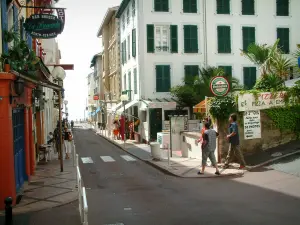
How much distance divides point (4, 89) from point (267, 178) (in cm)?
753

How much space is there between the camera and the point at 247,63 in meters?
30.5

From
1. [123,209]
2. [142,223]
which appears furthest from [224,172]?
[142,223]

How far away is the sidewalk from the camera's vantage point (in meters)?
9.33

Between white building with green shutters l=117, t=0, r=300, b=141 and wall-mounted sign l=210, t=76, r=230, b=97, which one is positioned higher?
white building with green shutters l=117, t=0, r=300, b=141

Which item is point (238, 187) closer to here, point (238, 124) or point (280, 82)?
point (238, 124)

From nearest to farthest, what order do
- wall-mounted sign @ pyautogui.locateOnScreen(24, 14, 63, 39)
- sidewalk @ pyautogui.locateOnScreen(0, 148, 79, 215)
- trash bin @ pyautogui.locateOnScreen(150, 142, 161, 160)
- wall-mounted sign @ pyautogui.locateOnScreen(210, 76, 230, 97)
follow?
sidewalk @ pyautogui.locateOnScreen(0, 148, 79, 215) < wall-mounted sign @ pyautogui.locateOnScreen(24, 14, 63, 39) < wall-mounted sign @ pyautogui.locateOnScreen(210, 76, 230, 97) < trash bin @ pyautogui.locateOnScreen(150, 142, 161, 160)

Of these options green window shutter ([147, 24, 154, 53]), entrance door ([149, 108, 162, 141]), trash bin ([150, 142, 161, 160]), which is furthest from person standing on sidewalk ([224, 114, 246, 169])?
green window shutter ([147, 24, 154, 53])

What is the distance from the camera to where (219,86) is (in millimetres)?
14391

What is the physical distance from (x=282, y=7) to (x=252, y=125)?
19.4 m

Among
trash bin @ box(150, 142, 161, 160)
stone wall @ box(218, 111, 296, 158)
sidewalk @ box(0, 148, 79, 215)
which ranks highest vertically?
stone wall @ box(218, 111, 296, 158)

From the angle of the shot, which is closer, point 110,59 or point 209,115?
point 209,115

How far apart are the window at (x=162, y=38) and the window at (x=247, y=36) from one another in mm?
5843

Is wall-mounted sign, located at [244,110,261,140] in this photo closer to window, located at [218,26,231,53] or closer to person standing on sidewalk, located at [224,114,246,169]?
person standing on sidewalk, located at [224,114,246,169]

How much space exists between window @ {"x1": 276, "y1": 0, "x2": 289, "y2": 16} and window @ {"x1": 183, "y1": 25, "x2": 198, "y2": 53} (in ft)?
22.1
